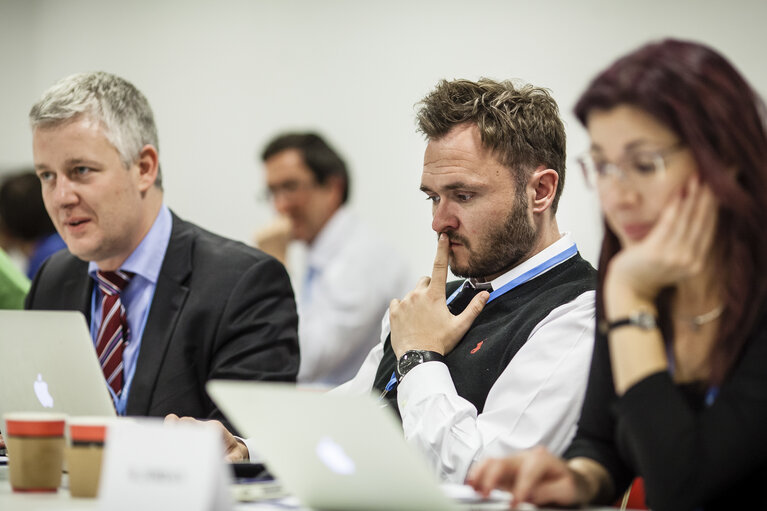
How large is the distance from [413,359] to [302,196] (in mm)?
2927

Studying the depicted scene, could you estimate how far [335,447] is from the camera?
3.46ft

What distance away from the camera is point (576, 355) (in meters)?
1.66

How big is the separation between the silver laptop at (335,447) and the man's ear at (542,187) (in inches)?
39.1

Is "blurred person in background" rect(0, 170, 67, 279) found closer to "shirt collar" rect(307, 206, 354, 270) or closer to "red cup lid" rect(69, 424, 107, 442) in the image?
"shirt collar" rect(307, 206, 354, 270)

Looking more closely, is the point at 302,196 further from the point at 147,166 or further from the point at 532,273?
the point at 532,273

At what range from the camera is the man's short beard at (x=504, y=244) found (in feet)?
6.28

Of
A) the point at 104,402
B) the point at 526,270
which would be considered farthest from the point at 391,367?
the point at 104,402

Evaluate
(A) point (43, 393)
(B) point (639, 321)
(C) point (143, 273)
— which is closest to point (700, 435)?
(B) point (639, 321)

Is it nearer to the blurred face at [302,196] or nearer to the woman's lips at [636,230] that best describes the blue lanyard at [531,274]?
the woman's lips at [636,230]

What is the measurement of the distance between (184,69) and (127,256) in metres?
3.21

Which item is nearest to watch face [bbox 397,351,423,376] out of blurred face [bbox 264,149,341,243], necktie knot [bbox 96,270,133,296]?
necktie knot [bbox 96,270,133,296]

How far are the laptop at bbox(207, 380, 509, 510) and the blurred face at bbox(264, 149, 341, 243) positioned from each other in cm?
358

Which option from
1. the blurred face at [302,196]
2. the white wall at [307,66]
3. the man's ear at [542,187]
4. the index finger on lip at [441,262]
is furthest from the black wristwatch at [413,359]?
the blurred face at [302,196]

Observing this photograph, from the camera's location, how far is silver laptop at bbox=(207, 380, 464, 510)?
1011 mm
